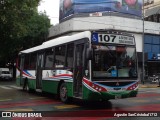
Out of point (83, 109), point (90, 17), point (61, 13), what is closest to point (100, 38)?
point (83, 109)

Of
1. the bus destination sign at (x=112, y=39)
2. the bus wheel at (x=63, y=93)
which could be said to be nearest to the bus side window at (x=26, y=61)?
the bus wheel at (x=63, y=93)

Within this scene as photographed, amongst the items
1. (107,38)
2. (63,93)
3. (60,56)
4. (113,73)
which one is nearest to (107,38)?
(107,38)

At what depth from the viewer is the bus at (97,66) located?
41.8ft

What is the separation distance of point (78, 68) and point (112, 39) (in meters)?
1.88

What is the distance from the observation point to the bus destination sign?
13.1 m

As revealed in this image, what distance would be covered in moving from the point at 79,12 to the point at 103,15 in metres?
3.15

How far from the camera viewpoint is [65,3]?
45344 mm

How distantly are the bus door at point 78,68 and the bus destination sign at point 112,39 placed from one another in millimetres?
800

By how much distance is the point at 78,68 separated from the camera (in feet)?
45.0

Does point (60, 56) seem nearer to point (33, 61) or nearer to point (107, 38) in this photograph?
point (107, 38)

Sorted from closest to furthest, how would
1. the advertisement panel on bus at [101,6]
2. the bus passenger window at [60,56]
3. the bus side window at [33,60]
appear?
the bus passenger window at [60,56] < the bus side window at [33,60] < the advertisement panel on bus at [101,6]

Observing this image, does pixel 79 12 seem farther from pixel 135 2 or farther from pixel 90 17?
pixel 135 2

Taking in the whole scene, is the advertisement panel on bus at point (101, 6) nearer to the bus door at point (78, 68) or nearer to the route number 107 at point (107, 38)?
the bus door at point (78, 68)

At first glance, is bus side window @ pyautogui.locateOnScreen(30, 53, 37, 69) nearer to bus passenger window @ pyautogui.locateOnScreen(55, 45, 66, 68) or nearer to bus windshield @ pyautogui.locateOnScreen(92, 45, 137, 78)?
bus passenger window @ pyautogui.locateOnScreen(55, 45, 66, 68)
